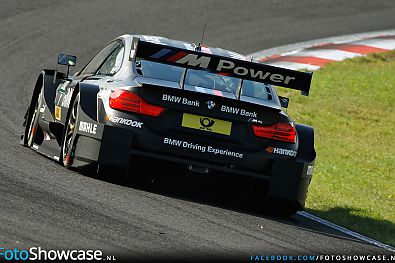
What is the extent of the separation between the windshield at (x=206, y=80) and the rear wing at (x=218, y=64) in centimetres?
37

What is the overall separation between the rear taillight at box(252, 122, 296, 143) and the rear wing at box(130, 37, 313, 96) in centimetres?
40

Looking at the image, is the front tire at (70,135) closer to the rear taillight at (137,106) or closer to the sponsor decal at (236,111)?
the rear taillight at (137,106)

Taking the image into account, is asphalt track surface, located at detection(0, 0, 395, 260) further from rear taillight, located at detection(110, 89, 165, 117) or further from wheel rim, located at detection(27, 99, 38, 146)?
rear taillight, located at detection(110, 89, 165, 117)

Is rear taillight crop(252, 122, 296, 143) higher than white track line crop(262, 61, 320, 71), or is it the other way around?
rear taillight crop(252, 122, 296, 143)

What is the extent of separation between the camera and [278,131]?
28.0 ft

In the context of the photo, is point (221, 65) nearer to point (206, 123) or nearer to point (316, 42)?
point (206, 123)

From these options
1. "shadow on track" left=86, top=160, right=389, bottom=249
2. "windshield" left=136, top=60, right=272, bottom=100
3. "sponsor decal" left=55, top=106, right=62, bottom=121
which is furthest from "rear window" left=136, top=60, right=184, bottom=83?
"sponsor decal" left=55, top=106, right=62, bottom=121

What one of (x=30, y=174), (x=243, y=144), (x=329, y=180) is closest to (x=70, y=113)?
(x=30, y=174)

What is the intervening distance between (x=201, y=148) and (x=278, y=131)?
669 millimetres

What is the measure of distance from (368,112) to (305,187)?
7.50 meters

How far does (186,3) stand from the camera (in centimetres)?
2111

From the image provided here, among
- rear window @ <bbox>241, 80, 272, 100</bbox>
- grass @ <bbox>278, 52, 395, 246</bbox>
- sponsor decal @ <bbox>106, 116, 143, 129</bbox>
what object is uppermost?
rear window @ <bbox>241, 80, 272, 100</bbox>

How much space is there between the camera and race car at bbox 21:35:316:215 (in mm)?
8281

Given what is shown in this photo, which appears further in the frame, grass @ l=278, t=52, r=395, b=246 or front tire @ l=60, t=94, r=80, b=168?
grass @ l=278, t=52, r=395, b=246
